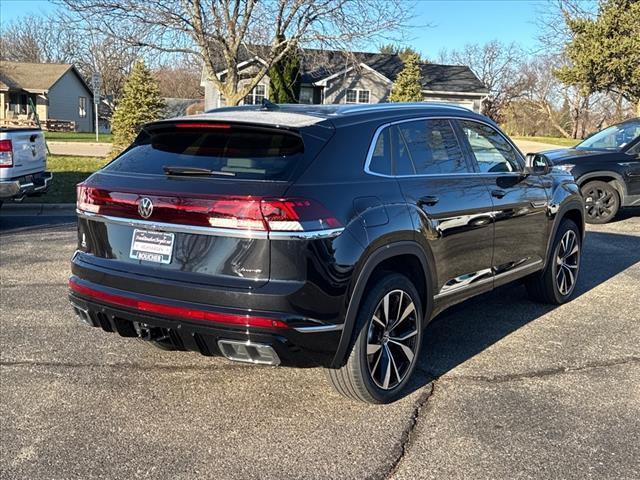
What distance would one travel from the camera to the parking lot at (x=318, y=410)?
325cm

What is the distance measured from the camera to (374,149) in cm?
390

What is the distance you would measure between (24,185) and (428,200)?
23.4ft

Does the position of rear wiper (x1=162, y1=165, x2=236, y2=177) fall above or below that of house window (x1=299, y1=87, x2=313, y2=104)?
below

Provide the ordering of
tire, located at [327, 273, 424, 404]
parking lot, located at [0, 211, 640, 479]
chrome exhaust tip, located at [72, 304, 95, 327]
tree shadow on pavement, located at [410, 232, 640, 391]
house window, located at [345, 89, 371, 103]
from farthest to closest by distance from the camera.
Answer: house window, located at [345, 89, 371, 103]
tree shadow on pavement, located at [410, 232, 640, 391]
chrome exhaust tip, located at [72, 304, 95, 327]
tire, located at [327, 273, 424, 404]
parking lot, located at [0, 211, 640, 479]

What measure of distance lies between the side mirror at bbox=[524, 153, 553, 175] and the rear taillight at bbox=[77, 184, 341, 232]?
8.77ft

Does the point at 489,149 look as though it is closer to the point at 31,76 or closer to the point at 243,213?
the point at 243,213

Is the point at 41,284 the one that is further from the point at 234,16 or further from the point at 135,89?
the point at 135,89

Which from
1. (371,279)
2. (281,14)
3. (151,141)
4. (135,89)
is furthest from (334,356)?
(135,89)

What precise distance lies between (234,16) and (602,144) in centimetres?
1143

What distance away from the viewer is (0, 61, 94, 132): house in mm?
48812

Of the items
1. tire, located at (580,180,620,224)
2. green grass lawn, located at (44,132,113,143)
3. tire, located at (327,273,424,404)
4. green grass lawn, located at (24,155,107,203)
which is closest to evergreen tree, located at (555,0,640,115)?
tire, located at (580,180,620,224)

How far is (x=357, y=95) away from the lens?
39094mm

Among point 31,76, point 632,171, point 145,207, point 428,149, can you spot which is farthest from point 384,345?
point 31,76

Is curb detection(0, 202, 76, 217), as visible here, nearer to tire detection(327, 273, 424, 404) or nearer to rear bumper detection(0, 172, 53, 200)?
rear bumper detection(0, 172, 53, 200)
